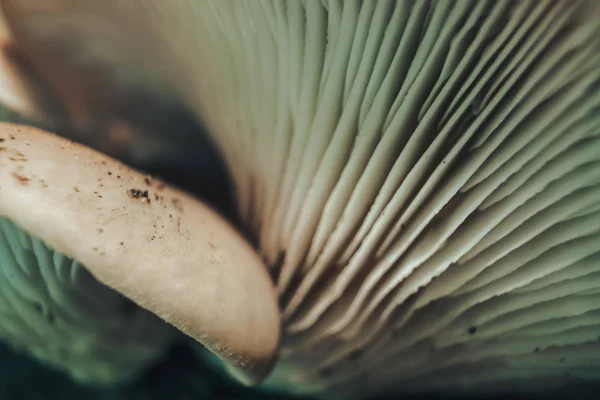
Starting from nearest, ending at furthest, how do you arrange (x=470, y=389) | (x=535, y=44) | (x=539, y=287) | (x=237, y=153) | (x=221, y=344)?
(x=535, y=44) < (x=221, y=344) < (x=539, y=287) < (x=237, y=153) < (x=470, y=389)

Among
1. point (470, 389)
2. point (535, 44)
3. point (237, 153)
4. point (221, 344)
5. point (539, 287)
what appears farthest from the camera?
point (470, 389)

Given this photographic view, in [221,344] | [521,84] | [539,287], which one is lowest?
[221,344]

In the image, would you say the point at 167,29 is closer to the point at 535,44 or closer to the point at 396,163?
the point at 396,163

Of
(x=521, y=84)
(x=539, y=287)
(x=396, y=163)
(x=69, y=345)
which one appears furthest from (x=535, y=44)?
(x=69, y=345)
